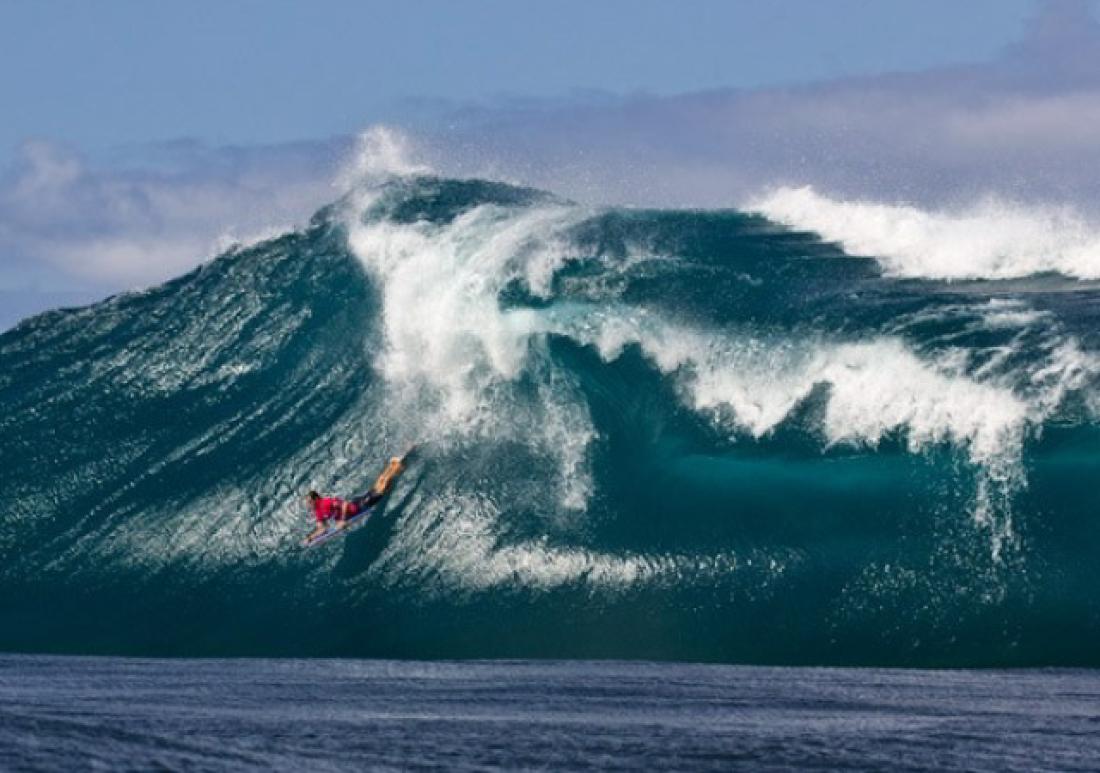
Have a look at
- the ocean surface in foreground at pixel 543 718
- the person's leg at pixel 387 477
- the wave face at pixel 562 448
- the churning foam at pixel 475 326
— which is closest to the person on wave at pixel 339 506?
the person's leg at pixel 387 477

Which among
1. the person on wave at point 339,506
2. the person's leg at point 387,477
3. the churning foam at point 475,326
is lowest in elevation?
the person on wave at point 339,506

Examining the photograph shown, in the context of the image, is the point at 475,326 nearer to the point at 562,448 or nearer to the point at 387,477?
the point at 387,477

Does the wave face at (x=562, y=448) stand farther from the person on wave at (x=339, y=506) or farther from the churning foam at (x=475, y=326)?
the person on wave at (x=339, y=506)

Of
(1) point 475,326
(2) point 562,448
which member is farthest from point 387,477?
(1) point 475,326

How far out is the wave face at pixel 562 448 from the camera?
32.5 meters

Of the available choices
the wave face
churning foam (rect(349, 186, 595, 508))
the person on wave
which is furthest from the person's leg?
churning foam (rect(349, 186, 595, 508))

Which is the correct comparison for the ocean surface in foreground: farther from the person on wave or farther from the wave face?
the person on wave

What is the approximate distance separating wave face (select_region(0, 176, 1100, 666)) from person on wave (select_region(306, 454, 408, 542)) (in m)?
0.31

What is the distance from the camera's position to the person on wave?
35.9m

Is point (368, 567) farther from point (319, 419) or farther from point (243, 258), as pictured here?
point (243, 258)

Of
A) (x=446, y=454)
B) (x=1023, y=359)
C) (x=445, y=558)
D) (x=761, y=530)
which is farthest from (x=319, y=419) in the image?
(x=1023, y=359)

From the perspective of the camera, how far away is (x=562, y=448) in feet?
120

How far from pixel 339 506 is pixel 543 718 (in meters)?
12.0

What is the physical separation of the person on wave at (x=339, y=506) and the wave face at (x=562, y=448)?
0.31 m
